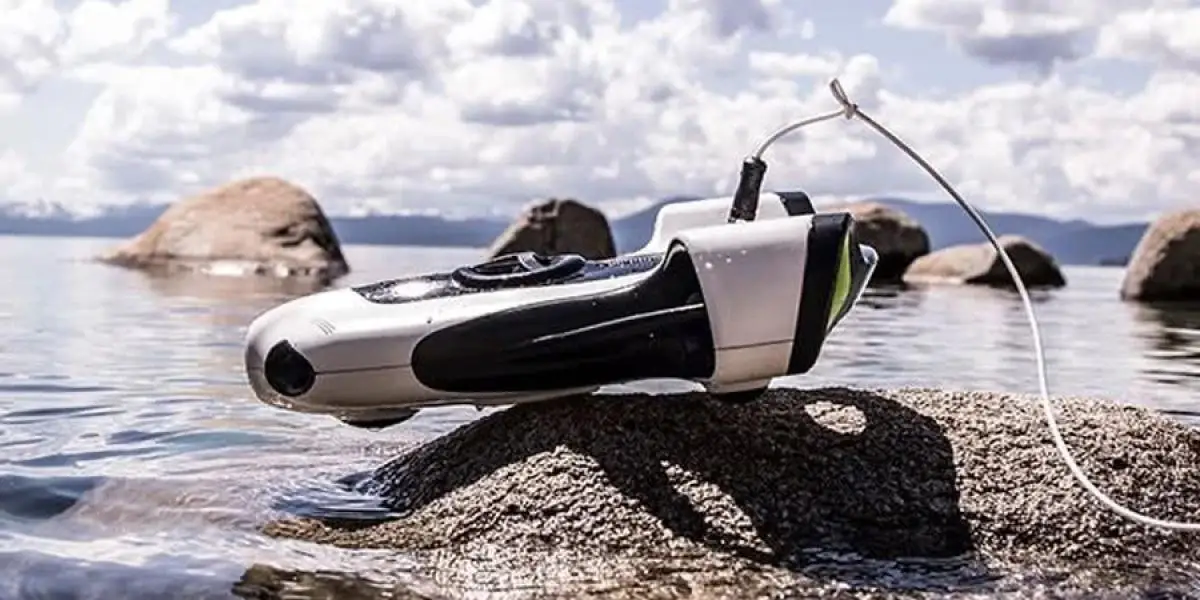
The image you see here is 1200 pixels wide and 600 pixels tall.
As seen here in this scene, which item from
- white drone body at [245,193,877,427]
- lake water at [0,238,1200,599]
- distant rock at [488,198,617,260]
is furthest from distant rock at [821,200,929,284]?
white drone body at [245,193,877,427]

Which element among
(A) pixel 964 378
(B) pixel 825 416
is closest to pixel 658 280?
(B) pixel 825 416

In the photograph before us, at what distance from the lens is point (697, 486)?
4773 millimetres

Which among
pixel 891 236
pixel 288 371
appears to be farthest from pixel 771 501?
pixel 891 236

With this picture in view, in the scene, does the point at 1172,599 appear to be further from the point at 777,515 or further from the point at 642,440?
the point at 642,440

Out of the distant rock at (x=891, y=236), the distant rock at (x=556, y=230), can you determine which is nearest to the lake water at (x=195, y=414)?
the distant rock at (x=556, y=230)

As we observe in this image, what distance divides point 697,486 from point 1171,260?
20.8 metres

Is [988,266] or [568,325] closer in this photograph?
[568,325]

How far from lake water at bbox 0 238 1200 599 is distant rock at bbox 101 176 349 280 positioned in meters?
5.83

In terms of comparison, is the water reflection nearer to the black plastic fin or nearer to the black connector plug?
the black plastic fin

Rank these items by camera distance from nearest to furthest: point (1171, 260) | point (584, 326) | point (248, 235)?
point (584, 326)
point (1171, 260)
point (248, 235)

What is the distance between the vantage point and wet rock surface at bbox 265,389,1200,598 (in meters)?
4.53

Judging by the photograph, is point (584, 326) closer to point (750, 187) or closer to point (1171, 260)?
point (750, 187)

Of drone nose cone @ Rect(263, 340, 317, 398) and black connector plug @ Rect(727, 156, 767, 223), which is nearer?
drone nose cone @ Rect(263, 340, 317, 398)

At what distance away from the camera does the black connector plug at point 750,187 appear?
17.8 feet
